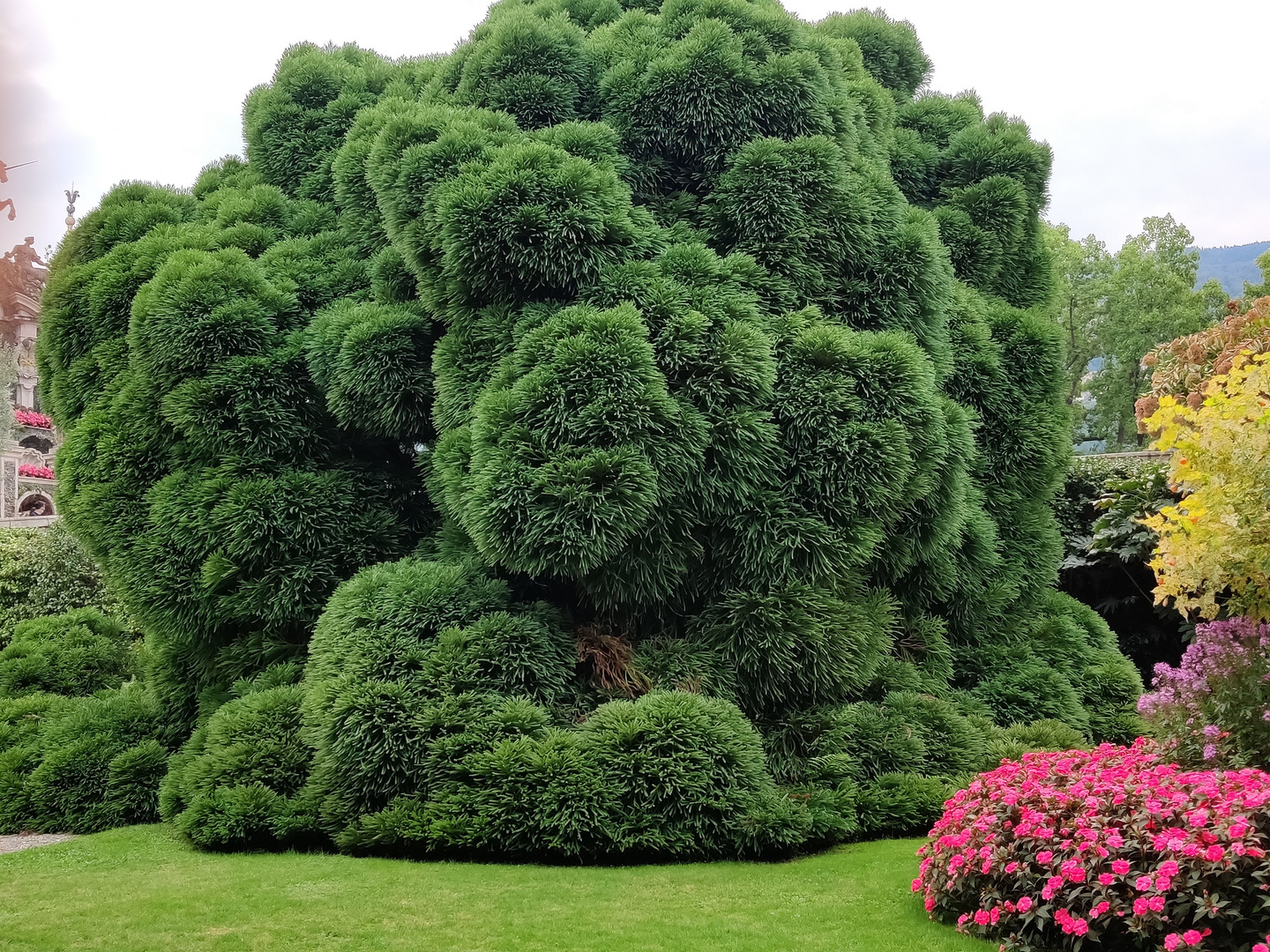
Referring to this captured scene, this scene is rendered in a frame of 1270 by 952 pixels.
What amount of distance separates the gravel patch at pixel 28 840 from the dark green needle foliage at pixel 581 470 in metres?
0.62

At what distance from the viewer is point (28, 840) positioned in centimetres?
743

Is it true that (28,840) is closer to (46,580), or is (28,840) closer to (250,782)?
(250,782)

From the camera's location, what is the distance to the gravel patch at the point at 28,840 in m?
7.14

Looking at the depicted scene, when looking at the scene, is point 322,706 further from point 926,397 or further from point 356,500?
point 926,397

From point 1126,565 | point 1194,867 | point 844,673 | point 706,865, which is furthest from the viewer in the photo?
point 1126,565

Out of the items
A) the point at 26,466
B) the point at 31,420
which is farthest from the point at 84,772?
the point at 31,420

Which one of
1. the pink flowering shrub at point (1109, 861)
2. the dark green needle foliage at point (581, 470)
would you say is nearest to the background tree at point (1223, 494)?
the pink flowering shrub at point (1109, 861)

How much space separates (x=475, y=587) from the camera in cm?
684

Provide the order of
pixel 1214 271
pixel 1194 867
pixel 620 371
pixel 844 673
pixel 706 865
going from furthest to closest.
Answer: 1. pixel 1214 271
2. pixel 844 673
3. pixel 620 371
4. pixel 706 865
5. pixel 1194 867

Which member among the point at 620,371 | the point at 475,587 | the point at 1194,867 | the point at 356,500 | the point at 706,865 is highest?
the point at 620,371

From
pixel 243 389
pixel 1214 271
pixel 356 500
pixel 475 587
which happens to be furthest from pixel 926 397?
pixel 1214 271

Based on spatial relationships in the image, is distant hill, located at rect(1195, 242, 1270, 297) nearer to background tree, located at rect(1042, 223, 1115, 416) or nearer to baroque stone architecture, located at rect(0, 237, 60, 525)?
background tree, located at rect(1042, 223, 1115, 416)

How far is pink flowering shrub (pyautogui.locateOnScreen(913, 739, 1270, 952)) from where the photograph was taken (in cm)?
377

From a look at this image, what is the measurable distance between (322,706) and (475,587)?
3.91ft
